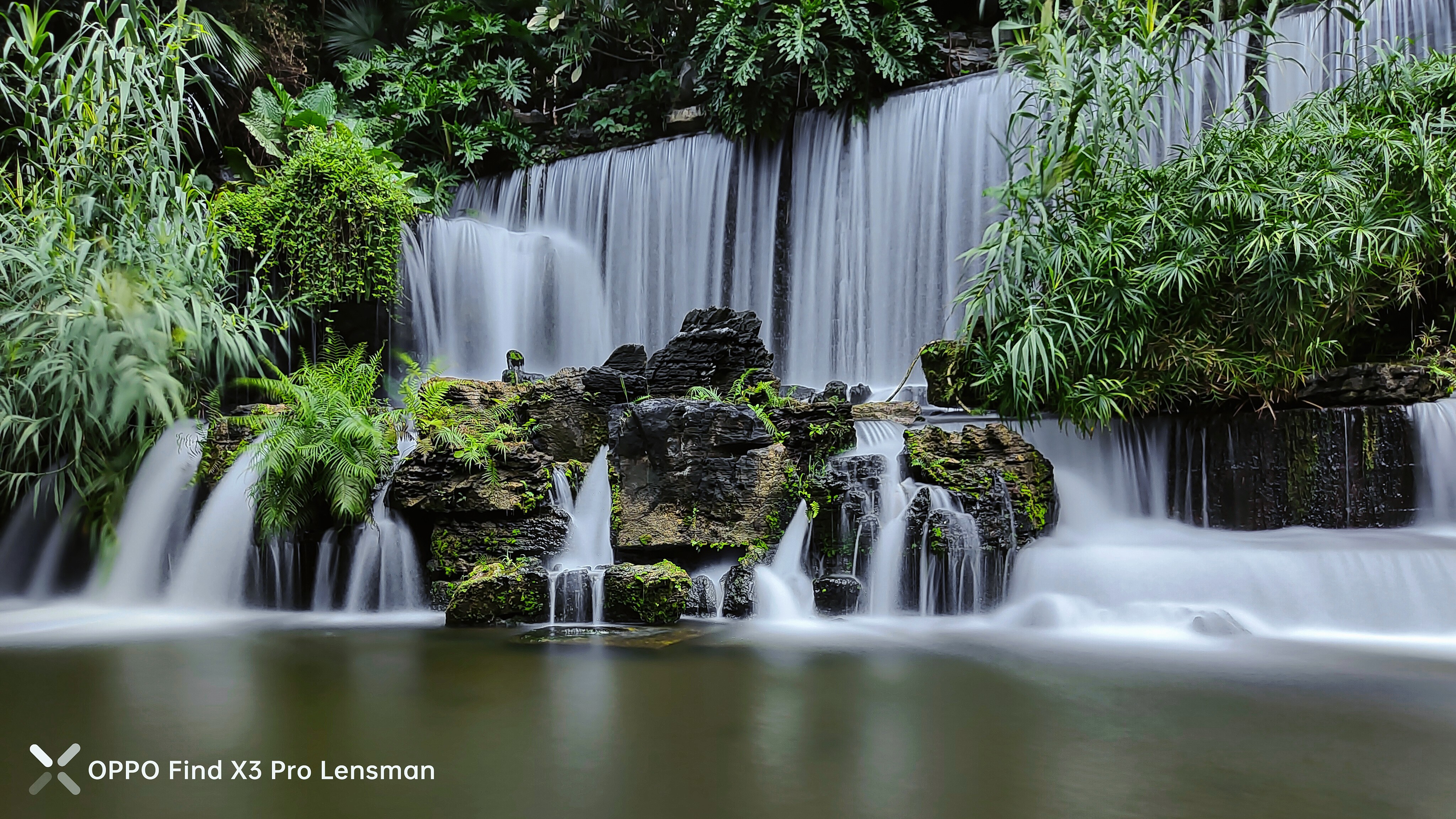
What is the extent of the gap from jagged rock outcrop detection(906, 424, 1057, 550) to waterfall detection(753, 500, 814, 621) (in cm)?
82

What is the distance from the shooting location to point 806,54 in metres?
10.0

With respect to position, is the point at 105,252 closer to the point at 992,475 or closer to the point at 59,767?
the point at 59,767

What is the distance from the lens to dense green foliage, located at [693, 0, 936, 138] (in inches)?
400

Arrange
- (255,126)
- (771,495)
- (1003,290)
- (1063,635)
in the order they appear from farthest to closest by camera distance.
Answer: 1. (255,126)
2. (1003,290)
3. (771,495)
4. (1063,635)

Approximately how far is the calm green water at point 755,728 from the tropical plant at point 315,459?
1469 millimetres

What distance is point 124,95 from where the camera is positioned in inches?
196

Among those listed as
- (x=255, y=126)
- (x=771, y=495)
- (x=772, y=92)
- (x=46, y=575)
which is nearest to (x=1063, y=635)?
(x=771, y=495)

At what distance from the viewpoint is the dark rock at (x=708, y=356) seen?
704 centimetres

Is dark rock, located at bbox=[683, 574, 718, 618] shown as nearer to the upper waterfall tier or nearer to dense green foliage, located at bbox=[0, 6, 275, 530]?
A: dense green foliage, located at bbox=[0, 6, 275, 530]

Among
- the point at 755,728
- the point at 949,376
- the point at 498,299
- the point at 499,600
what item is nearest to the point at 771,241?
the point at 498,299

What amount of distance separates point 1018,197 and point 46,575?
24.6 ft

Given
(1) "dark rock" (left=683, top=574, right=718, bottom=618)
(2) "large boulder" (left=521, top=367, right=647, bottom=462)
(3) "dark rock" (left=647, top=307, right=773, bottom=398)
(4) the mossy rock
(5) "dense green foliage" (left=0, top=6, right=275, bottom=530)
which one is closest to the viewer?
(5) "dense green foliage" (left=0, top=6, right=275, bottom=530)

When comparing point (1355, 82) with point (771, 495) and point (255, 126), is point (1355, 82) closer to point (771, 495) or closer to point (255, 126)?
point (771, 495)

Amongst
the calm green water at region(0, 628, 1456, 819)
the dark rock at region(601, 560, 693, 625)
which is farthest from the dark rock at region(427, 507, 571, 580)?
the calm green water at region(0, 628, 1456, 819)
